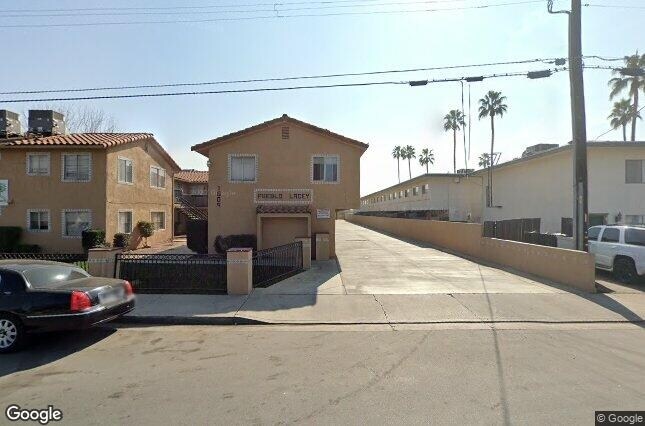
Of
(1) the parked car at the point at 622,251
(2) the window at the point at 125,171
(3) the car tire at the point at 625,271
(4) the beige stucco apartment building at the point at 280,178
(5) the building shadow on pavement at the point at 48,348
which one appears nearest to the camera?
(5) the building shadow on pavement at the point at 48,348

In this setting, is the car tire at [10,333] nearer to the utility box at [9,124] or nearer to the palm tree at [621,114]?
the utility box at [9,124]

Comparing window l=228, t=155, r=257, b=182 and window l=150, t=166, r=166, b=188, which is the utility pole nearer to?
window l=228, t=155, r=257, b=182

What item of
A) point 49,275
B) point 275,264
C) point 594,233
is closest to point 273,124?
point 275,264

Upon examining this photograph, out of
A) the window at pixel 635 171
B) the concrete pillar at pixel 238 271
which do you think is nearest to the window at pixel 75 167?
the concrete pillar at pixel 238 271

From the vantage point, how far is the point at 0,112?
22.9 meters

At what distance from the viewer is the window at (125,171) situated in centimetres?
2000

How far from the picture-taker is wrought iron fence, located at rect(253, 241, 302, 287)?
10.5 meters

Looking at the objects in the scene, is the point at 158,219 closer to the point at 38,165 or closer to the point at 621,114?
the point at 38,165

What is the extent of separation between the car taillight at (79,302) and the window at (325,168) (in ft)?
36.5

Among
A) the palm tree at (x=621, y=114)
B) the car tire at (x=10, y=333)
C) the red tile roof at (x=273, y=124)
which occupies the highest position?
the palm tree at (x=621, y=114)

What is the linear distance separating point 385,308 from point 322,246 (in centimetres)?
731

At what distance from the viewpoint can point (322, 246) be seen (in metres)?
15.2

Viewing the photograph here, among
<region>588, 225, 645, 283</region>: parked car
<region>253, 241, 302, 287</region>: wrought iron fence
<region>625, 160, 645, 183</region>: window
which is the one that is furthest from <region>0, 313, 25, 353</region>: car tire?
<region>625, 160, 645, 183</region>: window

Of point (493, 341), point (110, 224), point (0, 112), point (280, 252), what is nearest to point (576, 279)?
point (493, 341)
